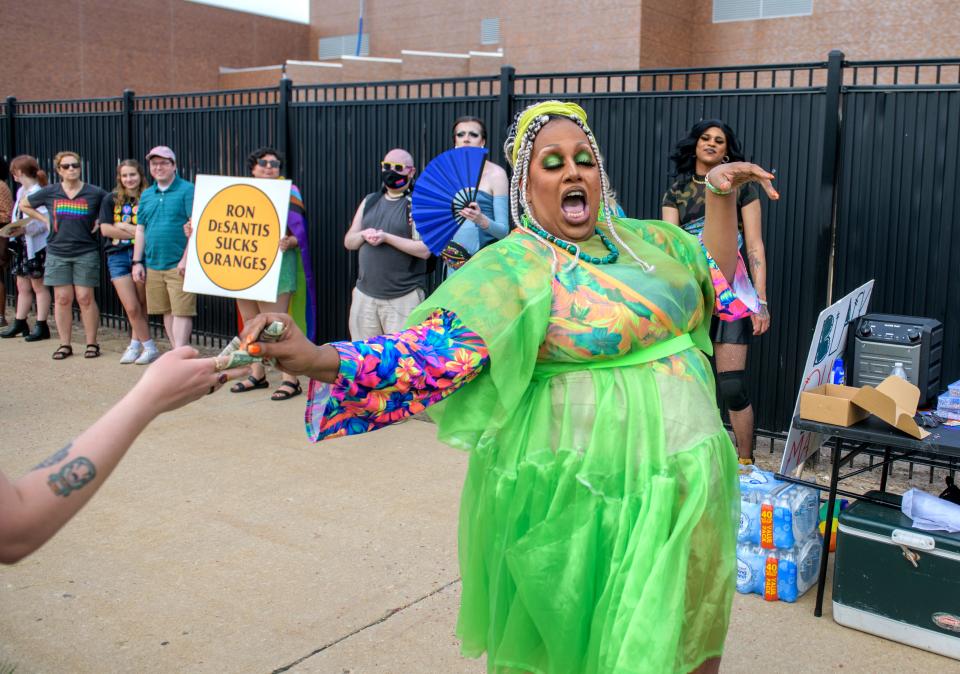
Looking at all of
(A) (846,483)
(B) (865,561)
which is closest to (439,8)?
(A) (846,483)

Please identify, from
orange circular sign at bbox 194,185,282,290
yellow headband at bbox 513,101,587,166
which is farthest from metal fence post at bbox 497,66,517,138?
yellow headband at bbox 513,101,587,166

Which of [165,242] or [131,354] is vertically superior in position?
[165,242]

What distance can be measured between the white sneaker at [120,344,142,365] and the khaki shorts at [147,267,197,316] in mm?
683

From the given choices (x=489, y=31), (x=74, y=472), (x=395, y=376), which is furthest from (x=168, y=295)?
(x=489, y=31)

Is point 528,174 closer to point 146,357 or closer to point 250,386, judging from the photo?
point 250,386

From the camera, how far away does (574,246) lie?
258 centimetres

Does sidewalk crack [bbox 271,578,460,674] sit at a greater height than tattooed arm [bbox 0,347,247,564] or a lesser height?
lesser

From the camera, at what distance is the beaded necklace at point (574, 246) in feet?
8.44

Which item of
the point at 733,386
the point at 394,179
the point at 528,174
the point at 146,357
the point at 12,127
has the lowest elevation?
the point at 146,357

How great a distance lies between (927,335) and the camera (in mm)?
4711

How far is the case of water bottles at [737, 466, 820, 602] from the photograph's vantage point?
4.12m

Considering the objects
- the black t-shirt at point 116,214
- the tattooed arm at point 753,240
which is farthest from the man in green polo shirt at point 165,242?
the tattooed arm at point 753,240

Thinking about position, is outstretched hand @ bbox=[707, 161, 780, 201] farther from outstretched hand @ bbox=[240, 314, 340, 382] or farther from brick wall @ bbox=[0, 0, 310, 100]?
brick wall @ bbox=[0, 0, 310, 100]

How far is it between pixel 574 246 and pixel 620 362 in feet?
1.13
